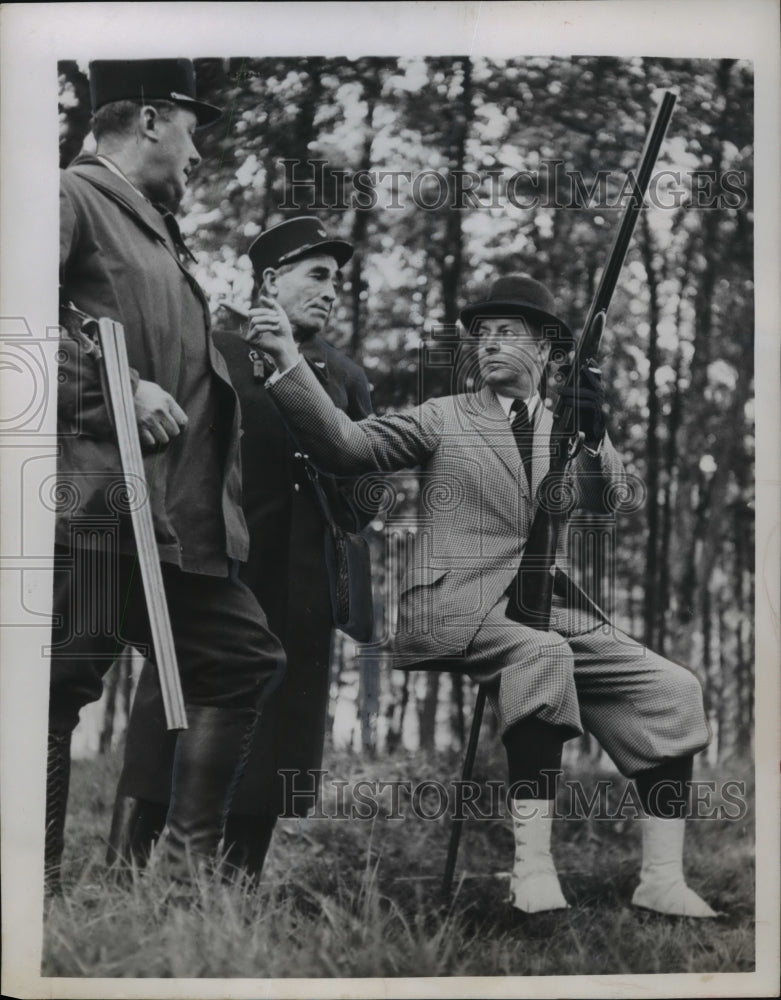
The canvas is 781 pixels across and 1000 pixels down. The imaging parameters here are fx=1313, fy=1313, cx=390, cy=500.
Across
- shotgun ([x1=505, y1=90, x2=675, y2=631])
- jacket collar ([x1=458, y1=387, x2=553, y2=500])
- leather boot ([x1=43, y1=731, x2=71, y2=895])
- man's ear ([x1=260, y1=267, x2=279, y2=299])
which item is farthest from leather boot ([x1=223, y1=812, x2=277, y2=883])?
man's ear ([x1=260, y1=267, x2=279, y2=299])

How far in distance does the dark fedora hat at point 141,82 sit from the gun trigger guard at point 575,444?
7.41 ft

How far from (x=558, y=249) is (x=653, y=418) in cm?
90

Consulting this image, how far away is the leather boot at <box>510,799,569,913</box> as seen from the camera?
18.7ft

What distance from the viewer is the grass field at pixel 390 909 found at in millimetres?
5551

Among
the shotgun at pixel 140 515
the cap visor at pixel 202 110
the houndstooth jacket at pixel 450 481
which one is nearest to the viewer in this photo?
the shotgun at pixel 140 515

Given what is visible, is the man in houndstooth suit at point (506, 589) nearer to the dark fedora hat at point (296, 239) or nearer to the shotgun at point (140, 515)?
the dark fedora hat at point (296, 239)

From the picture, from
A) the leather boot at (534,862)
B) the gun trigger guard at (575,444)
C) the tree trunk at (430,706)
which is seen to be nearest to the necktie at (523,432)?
the gun trigger guard at (575,444)

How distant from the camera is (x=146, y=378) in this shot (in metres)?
5.67

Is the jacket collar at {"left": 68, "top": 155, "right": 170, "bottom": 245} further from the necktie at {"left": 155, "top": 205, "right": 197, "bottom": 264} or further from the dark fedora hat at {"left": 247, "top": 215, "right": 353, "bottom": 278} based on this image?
the dark fedora hat at {"left": 247, "top": 215, "right": 353, "bottom": 278}

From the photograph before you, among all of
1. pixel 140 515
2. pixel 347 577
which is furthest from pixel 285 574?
pixel 140 515

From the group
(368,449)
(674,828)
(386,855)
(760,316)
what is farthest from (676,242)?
(386,855)

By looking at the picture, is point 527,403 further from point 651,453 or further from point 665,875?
point 665,875

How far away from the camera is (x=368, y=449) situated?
19.4 ft

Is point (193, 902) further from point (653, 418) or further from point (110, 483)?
point (653, 418)
